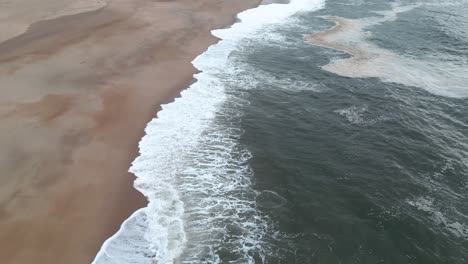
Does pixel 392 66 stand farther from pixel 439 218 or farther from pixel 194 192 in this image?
pixel 194 192

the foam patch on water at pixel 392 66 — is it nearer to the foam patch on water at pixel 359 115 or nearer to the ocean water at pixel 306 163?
the ocean water at pixel 306 163

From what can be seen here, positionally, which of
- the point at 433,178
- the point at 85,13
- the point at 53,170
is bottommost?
the point at 433,178

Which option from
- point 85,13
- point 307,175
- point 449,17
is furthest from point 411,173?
point 449,17

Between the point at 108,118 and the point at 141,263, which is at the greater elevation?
the point at 108,118

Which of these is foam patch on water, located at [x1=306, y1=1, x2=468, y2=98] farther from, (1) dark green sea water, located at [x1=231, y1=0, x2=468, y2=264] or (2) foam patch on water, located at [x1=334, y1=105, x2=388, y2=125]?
(2) foam patch on water, located at [x1=334, y1=105, x2=388, y2=125]

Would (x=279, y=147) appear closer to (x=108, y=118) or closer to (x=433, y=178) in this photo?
(x=433, y=178)

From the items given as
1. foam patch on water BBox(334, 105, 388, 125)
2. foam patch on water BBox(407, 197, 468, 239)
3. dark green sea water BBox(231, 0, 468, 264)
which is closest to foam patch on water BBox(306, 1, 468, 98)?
dark green sea water BBox(231, 0, 468, 264)
